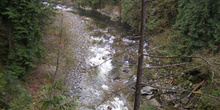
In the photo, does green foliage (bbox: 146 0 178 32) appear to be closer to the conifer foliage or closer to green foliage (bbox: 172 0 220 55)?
green foliage (bbox: 172 0 220 55)

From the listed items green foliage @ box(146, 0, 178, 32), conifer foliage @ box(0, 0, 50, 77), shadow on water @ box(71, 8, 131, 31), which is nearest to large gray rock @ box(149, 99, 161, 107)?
green foliage @ box(146, 0, 178, 32)

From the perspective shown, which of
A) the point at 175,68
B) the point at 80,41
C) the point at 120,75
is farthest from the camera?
the point at 80,41

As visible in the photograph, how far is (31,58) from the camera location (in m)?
8.57

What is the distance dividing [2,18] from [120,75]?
30.0 ft

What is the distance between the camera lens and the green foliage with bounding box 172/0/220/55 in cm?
877

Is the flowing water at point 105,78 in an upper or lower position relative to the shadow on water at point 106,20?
lower

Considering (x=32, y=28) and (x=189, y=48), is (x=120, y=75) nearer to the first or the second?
(x=189, y=48)

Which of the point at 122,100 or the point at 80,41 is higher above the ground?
the point at 80,41

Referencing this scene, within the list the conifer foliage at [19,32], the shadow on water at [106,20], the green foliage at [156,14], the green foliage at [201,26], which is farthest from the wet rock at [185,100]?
the shadow on water at [106,20]

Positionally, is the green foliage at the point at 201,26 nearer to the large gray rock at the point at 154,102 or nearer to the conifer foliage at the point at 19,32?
the large gray rock at the point at 154,102

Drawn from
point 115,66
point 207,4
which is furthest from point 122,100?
point 207,4

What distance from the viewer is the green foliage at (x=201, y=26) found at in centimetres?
877

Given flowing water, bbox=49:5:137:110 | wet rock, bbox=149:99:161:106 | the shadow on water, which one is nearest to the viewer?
flowing water, bbox=49:5:137:110

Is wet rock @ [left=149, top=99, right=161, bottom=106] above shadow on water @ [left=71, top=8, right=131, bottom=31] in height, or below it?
below
